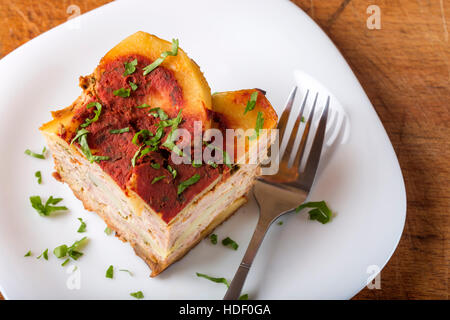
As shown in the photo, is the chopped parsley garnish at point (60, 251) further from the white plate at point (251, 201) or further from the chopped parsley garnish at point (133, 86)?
the chopped parsley garnish at point (133, 86)

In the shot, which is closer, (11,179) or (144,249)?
(144,249)

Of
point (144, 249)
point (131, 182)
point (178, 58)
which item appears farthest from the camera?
point (144, 249)

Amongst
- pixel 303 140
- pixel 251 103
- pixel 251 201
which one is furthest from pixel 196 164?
pixel 303 140

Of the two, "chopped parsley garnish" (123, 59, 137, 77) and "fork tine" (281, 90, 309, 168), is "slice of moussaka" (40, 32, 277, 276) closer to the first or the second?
"chopped parsley garnish" (123, 59, 137, 77)

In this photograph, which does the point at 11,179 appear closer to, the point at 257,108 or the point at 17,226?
the point at 17,226

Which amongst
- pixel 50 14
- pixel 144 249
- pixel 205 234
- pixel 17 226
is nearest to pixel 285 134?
pixel 205 234

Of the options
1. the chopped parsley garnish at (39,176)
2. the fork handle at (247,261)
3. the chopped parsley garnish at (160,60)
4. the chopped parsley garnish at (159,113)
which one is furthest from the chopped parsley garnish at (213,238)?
the chopped parsley garnish at (39,176)
